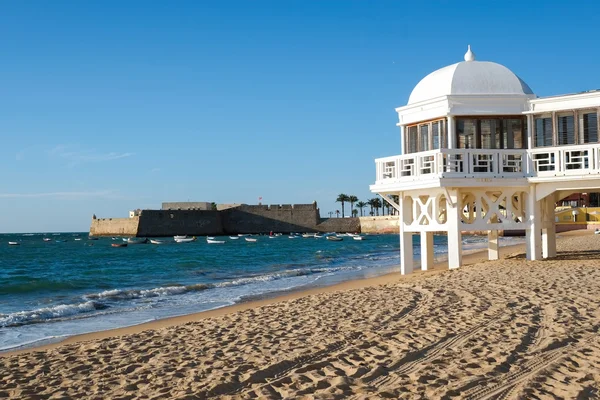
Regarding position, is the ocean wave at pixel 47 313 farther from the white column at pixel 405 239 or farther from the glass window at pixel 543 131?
the glass window at pixel 543 131

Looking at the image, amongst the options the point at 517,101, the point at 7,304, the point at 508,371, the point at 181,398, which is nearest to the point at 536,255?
the point at 517,101

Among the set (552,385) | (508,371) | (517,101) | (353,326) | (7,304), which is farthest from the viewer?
(7,304)

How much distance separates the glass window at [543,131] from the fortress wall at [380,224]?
85346 mm

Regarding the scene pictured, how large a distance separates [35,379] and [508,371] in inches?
195

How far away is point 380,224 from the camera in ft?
351

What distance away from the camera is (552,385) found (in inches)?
236

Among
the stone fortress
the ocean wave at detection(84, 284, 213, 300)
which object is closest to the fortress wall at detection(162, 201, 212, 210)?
the stone fortress

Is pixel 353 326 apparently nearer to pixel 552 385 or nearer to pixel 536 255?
pixel 552 385

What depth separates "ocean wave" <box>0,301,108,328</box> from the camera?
15463 millimetres

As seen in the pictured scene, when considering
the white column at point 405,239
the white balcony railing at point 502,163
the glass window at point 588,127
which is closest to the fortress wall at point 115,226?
the white column at point 405,239

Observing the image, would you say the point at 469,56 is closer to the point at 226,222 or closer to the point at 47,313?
the point at 47,313

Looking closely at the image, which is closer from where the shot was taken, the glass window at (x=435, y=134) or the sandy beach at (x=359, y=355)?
the sandy beach at (x=359, y=355)

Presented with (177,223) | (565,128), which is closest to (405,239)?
(565,128)

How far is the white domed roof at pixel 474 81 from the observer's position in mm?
16141
